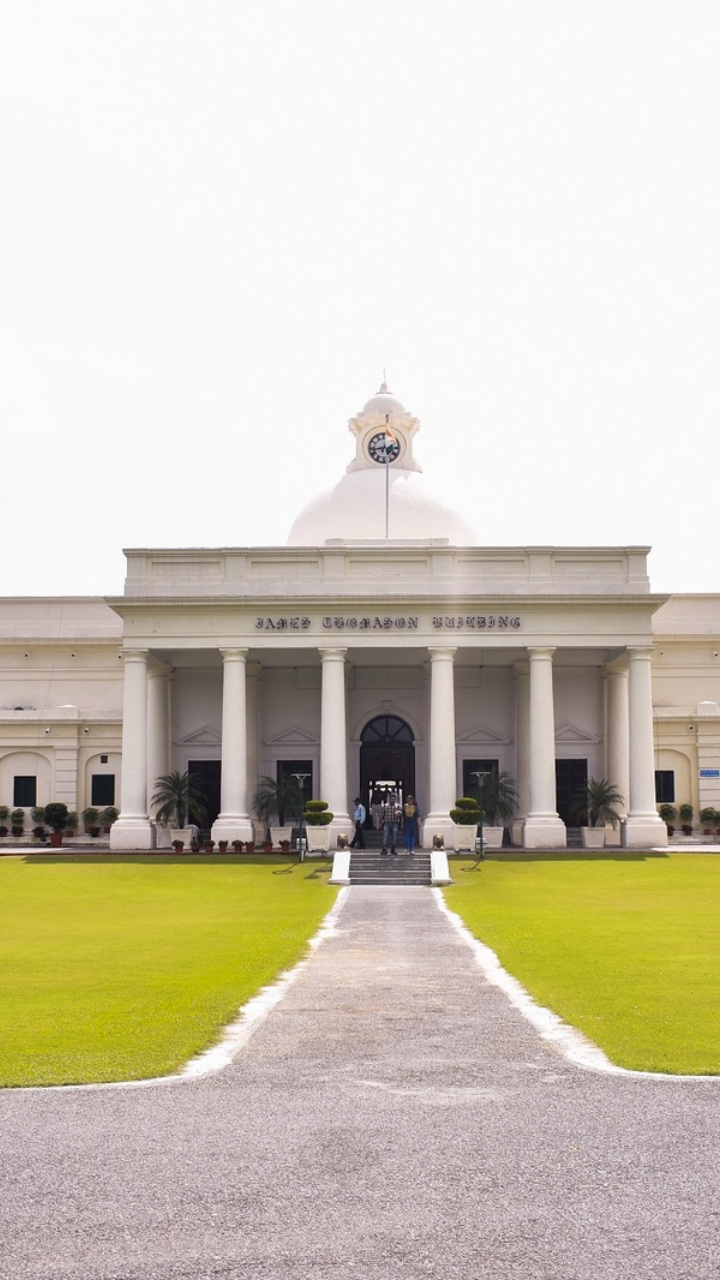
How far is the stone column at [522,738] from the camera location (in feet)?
170

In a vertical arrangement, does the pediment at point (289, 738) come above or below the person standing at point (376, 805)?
above

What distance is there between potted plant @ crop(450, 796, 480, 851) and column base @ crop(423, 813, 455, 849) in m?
0.62

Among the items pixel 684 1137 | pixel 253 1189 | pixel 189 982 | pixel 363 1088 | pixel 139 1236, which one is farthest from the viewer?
pixel 189 982

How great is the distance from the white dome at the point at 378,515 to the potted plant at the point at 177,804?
12654 mm

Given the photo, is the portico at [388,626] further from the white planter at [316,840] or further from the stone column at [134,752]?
the white planter at [316,840]

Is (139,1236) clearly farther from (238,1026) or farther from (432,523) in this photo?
(432,523)

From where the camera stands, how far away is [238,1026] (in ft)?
44.8

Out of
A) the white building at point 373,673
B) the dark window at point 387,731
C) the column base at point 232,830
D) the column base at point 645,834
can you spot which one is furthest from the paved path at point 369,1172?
the dark window at point 387,731

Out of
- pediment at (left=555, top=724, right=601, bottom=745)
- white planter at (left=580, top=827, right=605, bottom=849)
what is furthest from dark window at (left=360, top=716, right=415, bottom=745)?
white planter at (left=580, top=827, right=605, bottom=849)

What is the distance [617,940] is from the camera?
22.6 metres

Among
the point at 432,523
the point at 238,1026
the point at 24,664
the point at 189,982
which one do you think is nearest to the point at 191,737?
the point at 24,664

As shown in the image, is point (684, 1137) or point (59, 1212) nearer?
point (59, 1212)

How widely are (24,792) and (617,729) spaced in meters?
25.5

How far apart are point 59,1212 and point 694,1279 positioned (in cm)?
365
